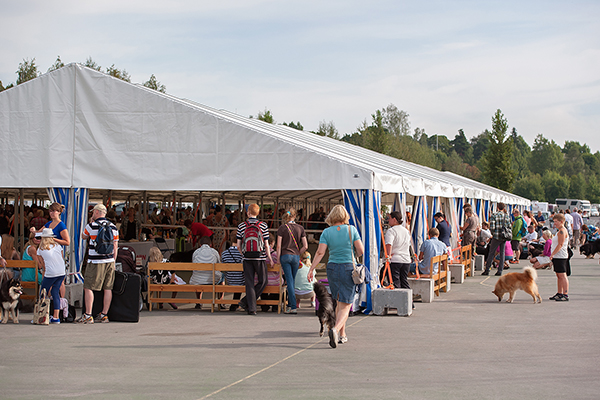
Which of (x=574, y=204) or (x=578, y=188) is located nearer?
(x=574, y=204)

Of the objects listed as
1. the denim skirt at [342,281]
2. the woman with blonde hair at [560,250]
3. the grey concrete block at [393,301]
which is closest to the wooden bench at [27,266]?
the denim skirt at [342,281]

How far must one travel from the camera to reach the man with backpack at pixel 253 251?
1010 cm

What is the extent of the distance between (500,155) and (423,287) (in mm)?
49793

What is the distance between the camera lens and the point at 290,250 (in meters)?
10.2

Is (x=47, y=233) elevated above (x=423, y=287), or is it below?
above

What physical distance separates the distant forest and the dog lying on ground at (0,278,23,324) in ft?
136

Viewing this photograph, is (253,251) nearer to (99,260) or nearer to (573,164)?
(99,260)

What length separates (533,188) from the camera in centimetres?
10606

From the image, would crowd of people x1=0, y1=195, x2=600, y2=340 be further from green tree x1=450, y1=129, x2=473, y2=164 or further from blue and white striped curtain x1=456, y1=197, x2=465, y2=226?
green tree x1=450, y1=129, x2=473, y2=164

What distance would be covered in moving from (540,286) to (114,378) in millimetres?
11074

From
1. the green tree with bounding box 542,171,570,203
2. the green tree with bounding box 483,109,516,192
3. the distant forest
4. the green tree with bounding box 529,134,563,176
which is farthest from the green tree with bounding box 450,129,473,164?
the green tree with bounding box 483,109,516,192

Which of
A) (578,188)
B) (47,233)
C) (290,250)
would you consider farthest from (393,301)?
(578,188)

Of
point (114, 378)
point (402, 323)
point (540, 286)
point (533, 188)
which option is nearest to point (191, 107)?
point (402, 323)

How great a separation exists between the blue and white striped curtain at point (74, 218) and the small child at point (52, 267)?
1516 millimetres
